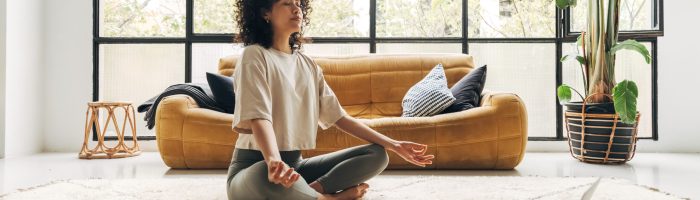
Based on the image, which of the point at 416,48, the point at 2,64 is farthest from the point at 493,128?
the point at 2,64

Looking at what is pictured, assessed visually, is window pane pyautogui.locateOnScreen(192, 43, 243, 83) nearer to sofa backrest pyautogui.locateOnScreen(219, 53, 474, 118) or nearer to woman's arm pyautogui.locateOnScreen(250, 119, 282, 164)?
sofa backrest pyautogui.locateOnScreen(219, 53, 474, 118)

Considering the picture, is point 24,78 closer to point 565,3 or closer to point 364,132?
point 364,132

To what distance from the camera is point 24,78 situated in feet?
12.7

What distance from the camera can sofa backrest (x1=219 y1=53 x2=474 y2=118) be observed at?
12.2ft

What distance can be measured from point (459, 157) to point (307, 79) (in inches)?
58.1

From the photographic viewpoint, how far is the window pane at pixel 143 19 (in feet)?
14.0

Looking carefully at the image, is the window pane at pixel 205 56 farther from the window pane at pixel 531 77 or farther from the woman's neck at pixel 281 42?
the woman's neck at pixel 281 42

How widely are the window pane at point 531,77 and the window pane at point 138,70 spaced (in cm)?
248

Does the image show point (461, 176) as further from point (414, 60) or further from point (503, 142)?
point (414, 60)

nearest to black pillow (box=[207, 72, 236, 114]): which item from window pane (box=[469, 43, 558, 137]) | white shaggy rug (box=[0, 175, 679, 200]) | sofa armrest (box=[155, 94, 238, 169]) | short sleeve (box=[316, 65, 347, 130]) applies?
sofa armrest (box=[155, 94, 238, 169])

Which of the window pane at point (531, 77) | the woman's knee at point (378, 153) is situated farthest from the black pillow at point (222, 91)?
the window pane at point (531, 77)

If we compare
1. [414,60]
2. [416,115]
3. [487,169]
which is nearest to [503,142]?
[487,169]

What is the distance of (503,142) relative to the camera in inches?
116

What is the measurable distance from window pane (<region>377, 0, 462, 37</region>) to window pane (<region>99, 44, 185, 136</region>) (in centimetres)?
167
